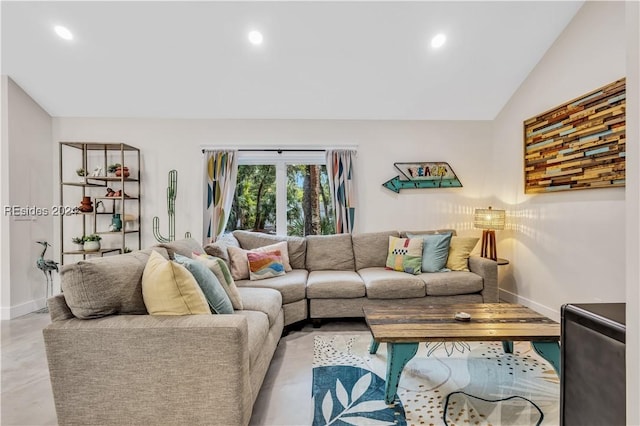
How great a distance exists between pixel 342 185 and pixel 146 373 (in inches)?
112

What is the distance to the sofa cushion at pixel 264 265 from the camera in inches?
118

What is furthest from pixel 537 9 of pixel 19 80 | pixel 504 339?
pixel 19 80

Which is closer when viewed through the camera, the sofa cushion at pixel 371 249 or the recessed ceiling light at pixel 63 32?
the recessed ceiling light at pixel 63 32

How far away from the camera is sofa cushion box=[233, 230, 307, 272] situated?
347cm

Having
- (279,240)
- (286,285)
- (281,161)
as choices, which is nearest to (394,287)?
(286,285)

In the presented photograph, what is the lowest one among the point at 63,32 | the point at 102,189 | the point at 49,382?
the point at 49,382

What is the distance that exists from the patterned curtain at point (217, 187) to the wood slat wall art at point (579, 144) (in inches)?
131

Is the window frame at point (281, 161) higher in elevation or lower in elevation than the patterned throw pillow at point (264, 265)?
higher

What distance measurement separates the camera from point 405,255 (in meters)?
3.27

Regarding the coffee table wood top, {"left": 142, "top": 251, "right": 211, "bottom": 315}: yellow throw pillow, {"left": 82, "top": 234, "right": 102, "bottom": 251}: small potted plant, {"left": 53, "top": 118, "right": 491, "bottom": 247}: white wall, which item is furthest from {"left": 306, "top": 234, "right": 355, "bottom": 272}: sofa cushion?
{"left": 82, "top": 234, "right": 102, "bottom": 251}: small potted plant

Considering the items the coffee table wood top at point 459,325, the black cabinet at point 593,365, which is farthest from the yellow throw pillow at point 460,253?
the black cabinet at point 593,365

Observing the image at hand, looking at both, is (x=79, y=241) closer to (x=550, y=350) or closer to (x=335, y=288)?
(x=335, y=288)

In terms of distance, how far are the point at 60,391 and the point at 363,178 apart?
3.28 metres

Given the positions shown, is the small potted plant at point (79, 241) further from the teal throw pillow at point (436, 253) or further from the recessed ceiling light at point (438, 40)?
the recessed ceiling light at point (438, 40)
